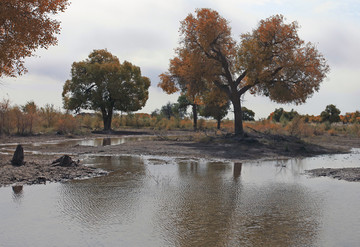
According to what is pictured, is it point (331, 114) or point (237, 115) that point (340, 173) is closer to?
point (237, 115)

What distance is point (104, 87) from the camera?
131 ft

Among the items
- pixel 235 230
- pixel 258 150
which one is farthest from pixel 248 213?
pixel 258 150

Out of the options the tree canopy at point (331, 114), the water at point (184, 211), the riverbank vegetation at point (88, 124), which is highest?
the tree canopy at point (331, 114)

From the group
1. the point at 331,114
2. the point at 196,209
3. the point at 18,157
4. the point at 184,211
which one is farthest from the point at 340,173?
the point at 331,114

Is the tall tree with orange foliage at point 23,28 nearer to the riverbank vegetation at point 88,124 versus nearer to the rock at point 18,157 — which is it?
the rock at point 18,157

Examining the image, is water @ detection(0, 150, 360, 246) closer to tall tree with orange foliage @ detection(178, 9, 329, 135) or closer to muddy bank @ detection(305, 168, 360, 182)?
muddy bank @ detection(305, 168, 360, 182)

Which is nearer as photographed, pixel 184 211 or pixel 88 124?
pixel 184 211

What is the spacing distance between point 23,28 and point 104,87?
82.2 ft

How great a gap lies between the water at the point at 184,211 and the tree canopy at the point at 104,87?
1163 inches

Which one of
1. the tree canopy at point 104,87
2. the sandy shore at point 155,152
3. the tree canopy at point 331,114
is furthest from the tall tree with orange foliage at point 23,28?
the tree canopy at point 331,114

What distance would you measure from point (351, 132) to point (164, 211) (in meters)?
33.3

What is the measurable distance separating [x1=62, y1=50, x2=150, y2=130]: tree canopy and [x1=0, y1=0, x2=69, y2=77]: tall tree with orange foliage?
23.2 meters

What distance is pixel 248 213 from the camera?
7.09 meters

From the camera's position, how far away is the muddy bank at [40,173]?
32.5 feet
